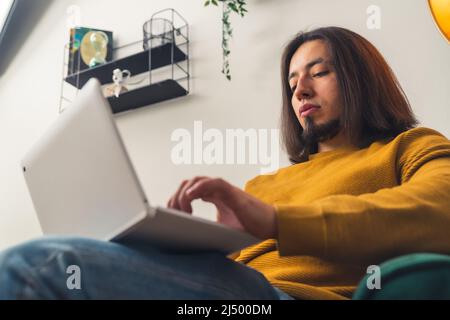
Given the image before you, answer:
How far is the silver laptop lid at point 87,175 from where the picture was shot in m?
0.59

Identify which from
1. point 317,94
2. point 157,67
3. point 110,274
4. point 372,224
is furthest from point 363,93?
point 157,67

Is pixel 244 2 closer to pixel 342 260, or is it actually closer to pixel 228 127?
pixel 228 127

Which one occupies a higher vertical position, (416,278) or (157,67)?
(157,67)

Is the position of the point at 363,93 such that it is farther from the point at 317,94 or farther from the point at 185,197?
the point at 185,197

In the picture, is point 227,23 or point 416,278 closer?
point 416,278

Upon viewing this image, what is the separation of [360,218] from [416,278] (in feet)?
0.46

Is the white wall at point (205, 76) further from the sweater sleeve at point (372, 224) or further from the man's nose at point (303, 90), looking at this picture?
the sweater sleeve at point (372, 224)

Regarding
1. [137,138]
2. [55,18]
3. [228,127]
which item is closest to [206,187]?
[228,127]

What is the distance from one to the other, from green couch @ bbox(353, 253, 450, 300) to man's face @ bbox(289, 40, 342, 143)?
26.5 inches

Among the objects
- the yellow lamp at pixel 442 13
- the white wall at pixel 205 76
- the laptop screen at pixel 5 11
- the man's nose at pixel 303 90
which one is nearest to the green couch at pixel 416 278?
the man's nose at pixel 303 90

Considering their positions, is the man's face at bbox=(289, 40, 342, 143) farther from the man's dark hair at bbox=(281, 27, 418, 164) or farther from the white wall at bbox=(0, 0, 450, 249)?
the white wall at bbox=(0, 0, 450, 249)

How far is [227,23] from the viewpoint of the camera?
6.72 ft
